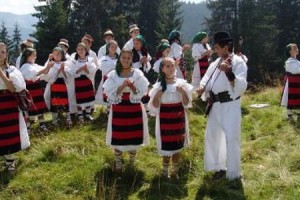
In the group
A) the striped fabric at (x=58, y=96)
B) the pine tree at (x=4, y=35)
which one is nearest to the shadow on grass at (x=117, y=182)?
the striped fabric at (x=58, y=96)

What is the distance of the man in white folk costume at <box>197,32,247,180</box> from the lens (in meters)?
6.15

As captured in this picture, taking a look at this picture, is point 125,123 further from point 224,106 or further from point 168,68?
point 224,106

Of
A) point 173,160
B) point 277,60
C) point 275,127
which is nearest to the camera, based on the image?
point 173,160

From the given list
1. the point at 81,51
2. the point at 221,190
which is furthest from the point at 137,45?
the point at 221,190

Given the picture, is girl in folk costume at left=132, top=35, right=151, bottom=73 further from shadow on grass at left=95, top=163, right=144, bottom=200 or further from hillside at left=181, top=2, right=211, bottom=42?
hillside at left=181, top=2, right=211, bottom=42

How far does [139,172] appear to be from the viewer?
6.92 m

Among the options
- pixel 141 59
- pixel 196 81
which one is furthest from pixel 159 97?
pixel 196 81

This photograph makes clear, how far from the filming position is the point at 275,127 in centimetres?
941

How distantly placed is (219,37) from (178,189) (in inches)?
86.3

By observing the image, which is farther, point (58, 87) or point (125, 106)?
point (58, 87)

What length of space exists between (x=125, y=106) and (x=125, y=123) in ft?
0.83

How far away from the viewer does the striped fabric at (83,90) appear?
984 centimetres

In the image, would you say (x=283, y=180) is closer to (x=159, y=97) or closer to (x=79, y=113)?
(x=159, y=97)

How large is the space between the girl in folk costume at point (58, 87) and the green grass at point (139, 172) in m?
0.78
